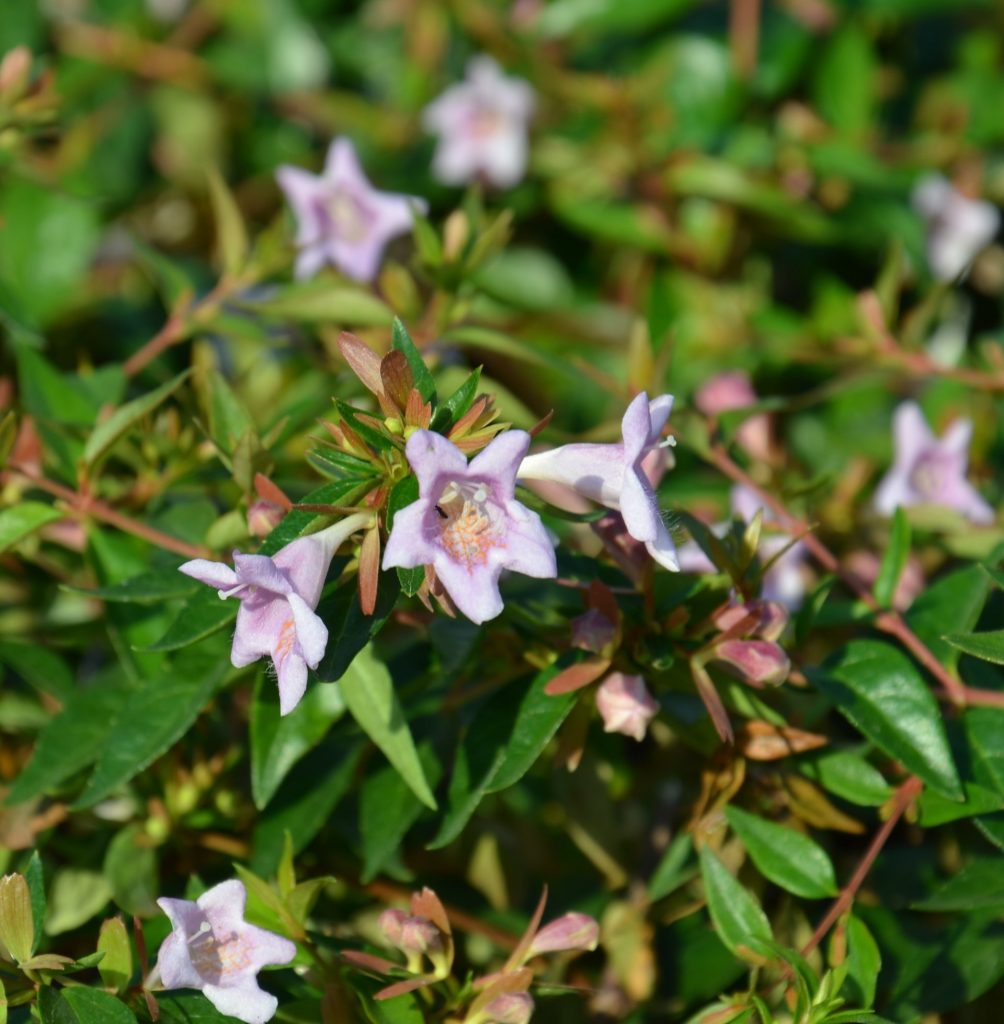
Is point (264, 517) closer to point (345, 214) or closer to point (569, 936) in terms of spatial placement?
point (569, 936)

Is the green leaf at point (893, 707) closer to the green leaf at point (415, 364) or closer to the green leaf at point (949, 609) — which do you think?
the green leaf at point (949, 609)

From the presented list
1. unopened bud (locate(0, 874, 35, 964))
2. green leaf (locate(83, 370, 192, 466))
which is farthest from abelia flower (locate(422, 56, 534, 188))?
unopened bud (locate(0, 874, 35, 964))

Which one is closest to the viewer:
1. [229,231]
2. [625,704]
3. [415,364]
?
[415,364]

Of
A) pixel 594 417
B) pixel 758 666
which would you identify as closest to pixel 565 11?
pixel 594 417

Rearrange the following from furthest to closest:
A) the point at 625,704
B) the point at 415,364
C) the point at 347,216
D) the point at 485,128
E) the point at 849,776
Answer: the point at 485,128, the point at 347,216, the point at 849,776, the point at 625,704, the point at 415,364

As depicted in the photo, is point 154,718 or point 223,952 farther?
point 154,718

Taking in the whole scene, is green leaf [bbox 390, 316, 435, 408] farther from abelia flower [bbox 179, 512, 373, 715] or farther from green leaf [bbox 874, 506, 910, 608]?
green leaf [bbox 874, 506, 910, 608]

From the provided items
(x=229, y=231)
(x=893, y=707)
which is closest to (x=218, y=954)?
(x=893, y=707)


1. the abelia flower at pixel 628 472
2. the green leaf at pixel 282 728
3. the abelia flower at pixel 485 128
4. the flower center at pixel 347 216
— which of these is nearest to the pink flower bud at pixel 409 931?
the green leaf at pixel 282 728
